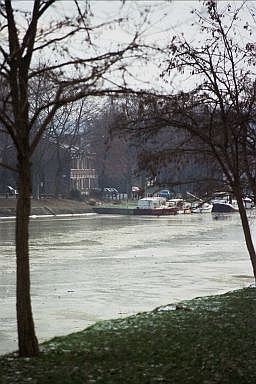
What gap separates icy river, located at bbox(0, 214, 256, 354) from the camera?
17297mm

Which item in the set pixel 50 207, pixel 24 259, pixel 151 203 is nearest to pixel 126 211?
pixel 151 203

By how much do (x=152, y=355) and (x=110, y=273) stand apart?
1809 centimetres

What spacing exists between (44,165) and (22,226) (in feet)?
254

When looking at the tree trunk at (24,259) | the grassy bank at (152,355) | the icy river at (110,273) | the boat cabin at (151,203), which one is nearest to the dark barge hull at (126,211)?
the boat cabin at (151,203)

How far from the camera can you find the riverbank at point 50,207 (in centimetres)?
7307

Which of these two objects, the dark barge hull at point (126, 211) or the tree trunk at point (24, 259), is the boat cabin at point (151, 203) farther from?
the tree trunk at point (24, 259)

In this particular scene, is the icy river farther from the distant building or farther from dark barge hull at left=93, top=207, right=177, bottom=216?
the distant building

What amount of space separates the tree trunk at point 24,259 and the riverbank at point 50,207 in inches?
2462

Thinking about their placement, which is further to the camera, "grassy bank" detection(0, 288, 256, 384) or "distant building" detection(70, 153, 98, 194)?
"distant building" detection(70, 153, 98, 194)

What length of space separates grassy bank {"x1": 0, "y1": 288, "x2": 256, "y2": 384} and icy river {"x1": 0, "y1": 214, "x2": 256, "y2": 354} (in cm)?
297

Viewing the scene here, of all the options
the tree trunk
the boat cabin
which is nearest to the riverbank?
the boat cabin

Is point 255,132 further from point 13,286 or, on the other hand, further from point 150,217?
point 150,217

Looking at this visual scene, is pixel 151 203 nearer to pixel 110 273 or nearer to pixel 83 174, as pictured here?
pixel 83 174

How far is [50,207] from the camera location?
78.4 m
